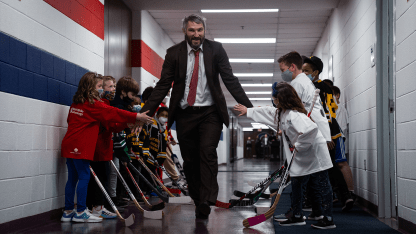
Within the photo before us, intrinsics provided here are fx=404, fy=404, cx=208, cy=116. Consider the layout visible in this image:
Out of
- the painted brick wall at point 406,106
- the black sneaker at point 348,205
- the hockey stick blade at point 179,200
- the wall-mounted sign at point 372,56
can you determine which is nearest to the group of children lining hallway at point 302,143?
the painted brick wall at point 406,106

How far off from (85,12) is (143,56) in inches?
99.0

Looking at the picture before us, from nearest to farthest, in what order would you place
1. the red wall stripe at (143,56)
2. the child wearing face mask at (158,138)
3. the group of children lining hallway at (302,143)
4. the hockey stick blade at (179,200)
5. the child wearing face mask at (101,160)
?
the group of children lining hallway at (302,143)
the child wearing face mask at (101,160)
the hockey stick blade at (179,200)
the child wearing face mask at (158,138)
the red wall stripe at (143,56)

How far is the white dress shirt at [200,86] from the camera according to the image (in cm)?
290

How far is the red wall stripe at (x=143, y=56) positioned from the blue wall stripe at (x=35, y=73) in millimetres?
2624

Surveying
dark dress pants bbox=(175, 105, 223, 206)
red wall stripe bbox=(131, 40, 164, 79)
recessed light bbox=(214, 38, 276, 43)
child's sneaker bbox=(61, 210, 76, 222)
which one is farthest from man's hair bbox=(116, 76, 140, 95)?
recessed light bbox=(214, 38, 276, 43)

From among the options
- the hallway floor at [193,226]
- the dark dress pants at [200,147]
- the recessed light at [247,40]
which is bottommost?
the hallway floor at [193,226]

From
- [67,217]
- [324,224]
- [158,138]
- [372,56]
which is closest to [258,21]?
[158,138]

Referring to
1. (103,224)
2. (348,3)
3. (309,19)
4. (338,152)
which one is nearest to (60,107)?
(103,224)

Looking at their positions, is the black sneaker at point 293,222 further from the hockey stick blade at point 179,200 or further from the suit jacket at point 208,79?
the hockey stick blade at point 179,200

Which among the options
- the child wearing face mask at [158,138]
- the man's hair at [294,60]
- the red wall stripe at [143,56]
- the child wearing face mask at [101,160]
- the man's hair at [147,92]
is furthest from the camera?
the red wall stripe at [143,56]

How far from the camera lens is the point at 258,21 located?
23.1ft

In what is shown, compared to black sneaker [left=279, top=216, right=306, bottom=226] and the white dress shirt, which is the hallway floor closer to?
black sneaker [left=279, top=216, right=306, bottom=226]

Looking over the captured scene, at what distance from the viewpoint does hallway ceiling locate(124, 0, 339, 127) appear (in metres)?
5.76

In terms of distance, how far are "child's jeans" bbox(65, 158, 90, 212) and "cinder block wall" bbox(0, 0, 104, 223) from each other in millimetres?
216
